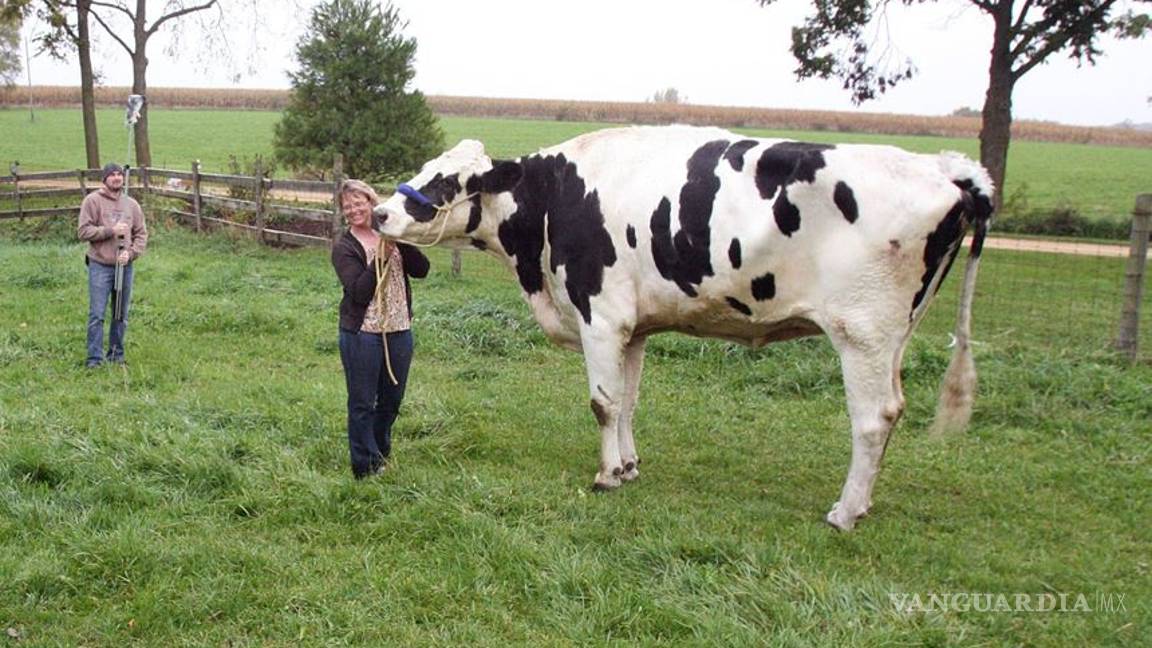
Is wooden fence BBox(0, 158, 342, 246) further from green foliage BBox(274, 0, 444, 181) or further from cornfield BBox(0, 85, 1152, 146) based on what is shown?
cornfield BBox(0, 85, 1152, 146)

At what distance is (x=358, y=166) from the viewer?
19750 millimetres

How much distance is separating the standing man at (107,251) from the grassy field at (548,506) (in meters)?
0.28

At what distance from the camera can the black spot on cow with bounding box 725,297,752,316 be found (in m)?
5.18

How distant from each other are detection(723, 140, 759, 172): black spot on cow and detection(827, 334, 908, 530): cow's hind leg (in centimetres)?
103

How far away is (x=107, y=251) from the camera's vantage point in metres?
8.62

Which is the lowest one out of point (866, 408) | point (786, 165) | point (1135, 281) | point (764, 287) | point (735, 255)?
point (866, 408)

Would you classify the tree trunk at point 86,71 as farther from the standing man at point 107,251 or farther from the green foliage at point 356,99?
the standing man at point 107,251

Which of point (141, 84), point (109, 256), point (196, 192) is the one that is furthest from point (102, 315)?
point (141, 84)

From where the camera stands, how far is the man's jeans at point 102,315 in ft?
27.8

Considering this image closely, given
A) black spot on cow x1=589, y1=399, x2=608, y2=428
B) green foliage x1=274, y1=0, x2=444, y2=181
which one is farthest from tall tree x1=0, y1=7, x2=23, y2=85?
black spot on cow x1=589, y1=399, x2=608, y2=428

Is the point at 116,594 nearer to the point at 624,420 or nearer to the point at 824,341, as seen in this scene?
the point at 624,420

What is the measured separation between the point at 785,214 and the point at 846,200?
1.00 feet

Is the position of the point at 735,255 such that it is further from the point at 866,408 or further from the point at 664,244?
the point at 866,408

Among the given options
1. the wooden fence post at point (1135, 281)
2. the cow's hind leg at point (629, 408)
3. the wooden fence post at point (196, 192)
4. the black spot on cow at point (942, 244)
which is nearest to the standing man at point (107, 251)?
the cow's hind leg at point (629, 408)
